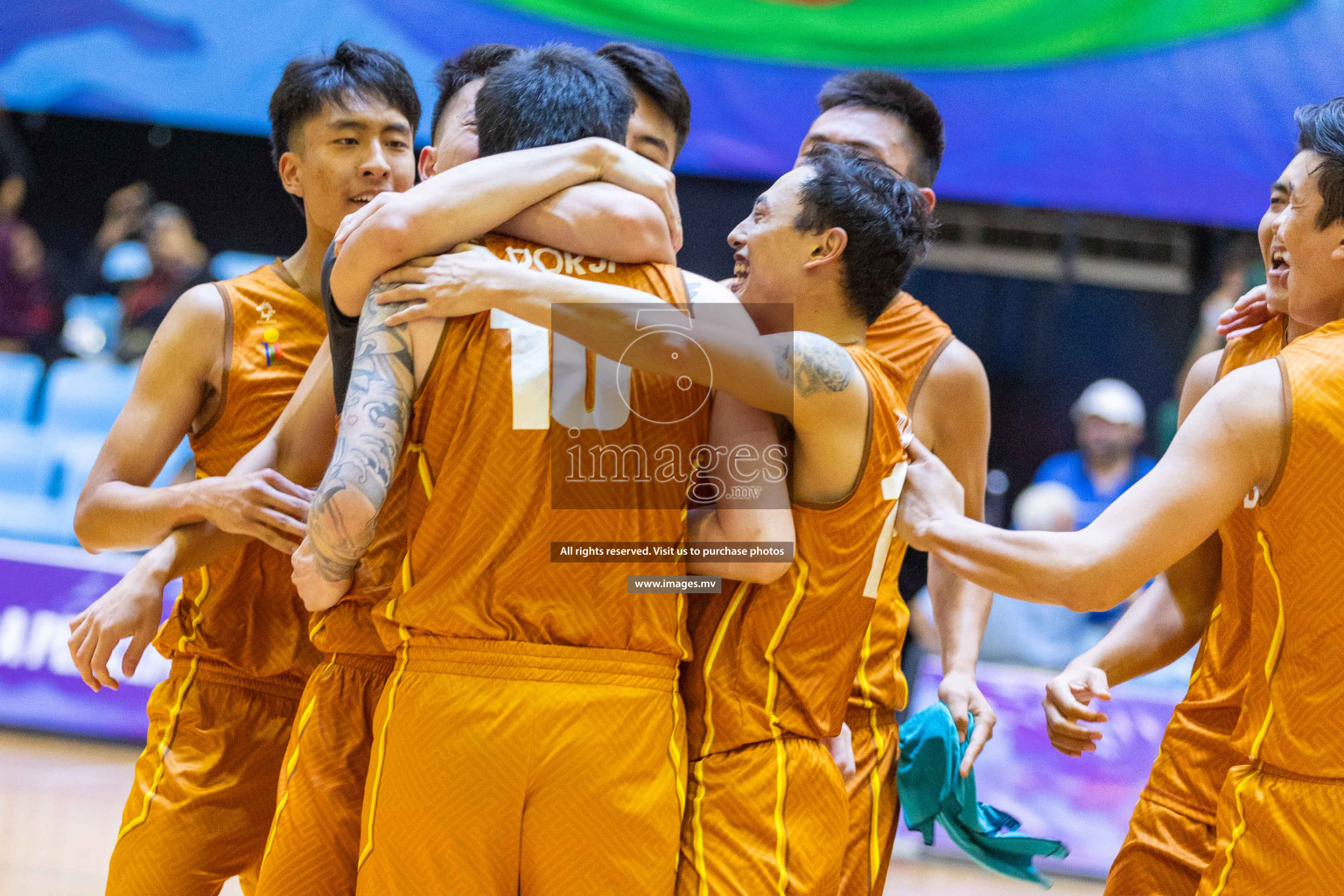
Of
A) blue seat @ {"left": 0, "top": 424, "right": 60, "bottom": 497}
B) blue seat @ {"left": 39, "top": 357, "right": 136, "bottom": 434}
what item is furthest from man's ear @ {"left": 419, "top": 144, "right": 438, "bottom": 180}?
blue seat @ {"left": 0, "top": 424, "right": 60, "bottom": 497}

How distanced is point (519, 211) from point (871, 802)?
159 cm

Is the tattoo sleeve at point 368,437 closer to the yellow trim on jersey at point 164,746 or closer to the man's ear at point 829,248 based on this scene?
the man's ear at point 829,248

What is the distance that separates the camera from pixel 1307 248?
260cm

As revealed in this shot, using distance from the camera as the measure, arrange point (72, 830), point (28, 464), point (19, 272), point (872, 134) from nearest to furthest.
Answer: point (872, 134) → point (72, 830) → point (28, 464) → point (19, 272)

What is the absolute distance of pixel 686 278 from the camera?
249 cm

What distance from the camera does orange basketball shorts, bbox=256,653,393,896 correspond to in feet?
8.54

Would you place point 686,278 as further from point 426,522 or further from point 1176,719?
point 1176,719

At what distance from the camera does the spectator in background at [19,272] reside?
902 centimetres

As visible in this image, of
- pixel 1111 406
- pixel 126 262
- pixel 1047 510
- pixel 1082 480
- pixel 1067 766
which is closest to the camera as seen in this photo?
pixel 1067 766

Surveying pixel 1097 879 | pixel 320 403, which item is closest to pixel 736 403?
pixel 320 403

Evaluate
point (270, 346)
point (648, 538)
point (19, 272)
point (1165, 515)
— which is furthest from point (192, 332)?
point (19, 272)

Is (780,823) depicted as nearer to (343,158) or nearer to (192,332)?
(192,332)

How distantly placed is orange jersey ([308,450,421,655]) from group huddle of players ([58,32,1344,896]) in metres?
0.01

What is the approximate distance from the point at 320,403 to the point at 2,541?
5.92 metres
